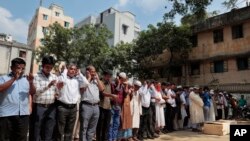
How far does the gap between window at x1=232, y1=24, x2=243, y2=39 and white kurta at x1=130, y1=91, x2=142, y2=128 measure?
13.5 metres

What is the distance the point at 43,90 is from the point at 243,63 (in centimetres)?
1609

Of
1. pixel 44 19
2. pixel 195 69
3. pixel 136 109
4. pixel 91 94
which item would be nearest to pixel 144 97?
pixel 136 109

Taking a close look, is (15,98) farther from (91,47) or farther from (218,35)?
(91,47)

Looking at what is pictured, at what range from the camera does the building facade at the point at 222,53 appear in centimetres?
1723

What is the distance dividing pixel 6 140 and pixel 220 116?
10840mm

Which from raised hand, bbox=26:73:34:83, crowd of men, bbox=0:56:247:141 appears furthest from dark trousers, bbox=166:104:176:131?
raised hand, bbox=26:73:34:83

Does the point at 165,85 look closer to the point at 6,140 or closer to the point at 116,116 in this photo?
the point at 116,116

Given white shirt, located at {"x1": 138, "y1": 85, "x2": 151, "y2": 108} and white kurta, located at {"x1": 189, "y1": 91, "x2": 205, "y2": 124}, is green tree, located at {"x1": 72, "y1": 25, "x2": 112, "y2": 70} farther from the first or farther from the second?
white shirt, located at {"x1": 138, "y1": 85, "x2": 151, "y2": 108}

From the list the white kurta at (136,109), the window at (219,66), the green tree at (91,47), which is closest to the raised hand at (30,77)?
the white kurta at (136,109)

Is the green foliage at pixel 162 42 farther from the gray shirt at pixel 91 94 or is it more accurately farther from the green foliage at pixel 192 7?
the gray shirt at pixel 91 94

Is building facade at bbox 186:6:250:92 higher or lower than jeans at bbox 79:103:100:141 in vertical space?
higher

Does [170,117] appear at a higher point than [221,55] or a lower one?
lower

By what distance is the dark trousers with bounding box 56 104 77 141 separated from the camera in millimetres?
4523

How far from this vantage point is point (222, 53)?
18562 millimetres
